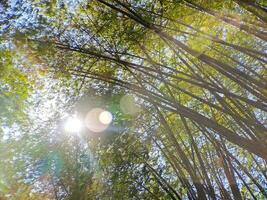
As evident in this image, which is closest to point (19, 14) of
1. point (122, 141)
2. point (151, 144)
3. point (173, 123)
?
point (122, 141)

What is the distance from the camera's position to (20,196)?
8.20 metres

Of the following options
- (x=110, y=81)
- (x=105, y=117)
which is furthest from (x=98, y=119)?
(x=110, y=81)

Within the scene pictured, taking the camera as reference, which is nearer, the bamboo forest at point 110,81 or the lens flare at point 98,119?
the bamboo forest at point 110,81

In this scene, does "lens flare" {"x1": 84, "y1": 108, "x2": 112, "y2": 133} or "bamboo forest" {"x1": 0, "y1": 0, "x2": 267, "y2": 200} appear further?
"lens flare" {"x1": 84, "y1": 108, "x2": 112, "y2": 133}

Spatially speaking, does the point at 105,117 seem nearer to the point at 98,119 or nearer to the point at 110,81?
the point at 98,119

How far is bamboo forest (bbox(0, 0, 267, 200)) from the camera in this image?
516 centimetres

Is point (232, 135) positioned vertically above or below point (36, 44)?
below

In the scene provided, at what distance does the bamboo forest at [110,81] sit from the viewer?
203 inches

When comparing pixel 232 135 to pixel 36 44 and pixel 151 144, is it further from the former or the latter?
pixel 151 144

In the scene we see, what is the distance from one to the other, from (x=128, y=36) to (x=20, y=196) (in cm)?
466

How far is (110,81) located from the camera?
5855 millimetres

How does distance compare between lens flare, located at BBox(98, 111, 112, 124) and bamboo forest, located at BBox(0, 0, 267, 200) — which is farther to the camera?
lens flare, located at BBox(98, 111, 112, 124)

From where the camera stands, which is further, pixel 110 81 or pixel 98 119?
pixel 98 119

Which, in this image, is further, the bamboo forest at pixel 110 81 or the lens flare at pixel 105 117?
the lens flare at pixel 105 117
